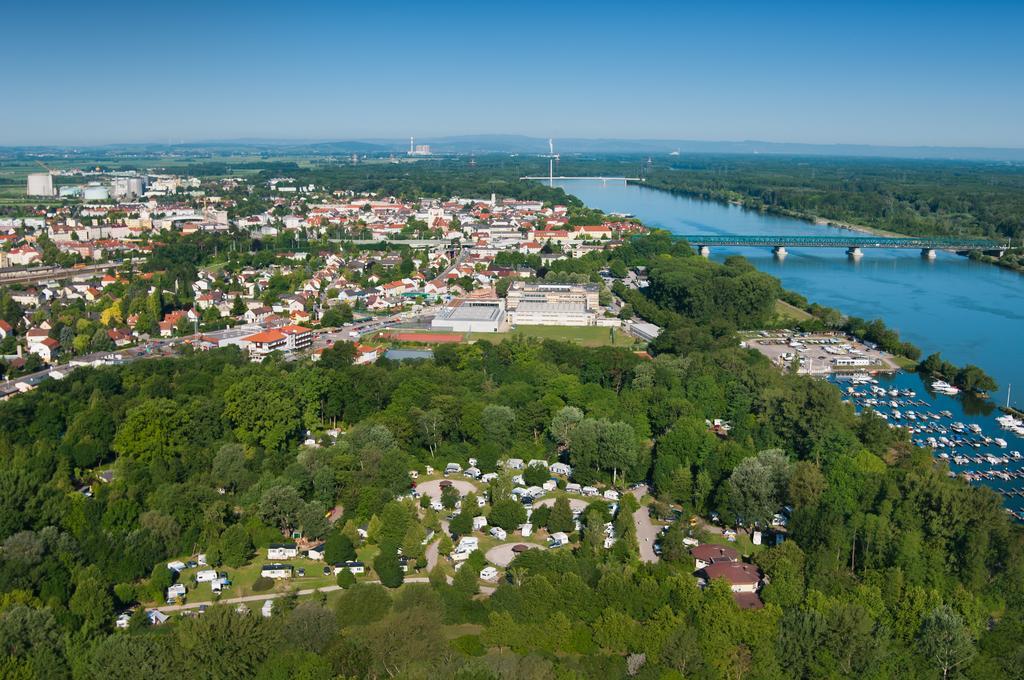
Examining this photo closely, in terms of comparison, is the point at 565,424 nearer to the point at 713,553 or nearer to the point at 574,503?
the point at 574,503

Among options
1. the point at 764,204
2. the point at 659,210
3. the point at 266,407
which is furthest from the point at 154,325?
the point at 764,204

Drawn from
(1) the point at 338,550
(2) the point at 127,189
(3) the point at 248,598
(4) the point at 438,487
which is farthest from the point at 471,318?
(2) the point at 127,189

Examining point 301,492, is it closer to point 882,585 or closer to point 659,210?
point 882,585

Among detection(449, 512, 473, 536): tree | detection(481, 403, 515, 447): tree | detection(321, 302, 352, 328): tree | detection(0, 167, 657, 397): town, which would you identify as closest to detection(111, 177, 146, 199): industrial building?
detection(0, 167, 657, 397): town

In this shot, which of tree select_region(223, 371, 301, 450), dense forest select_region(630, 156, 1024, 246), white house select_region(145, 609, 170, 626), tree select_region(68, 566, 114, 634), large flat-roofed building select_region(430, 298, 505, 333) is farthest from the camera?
dense forest select_region(630, 156, 1024, 246)

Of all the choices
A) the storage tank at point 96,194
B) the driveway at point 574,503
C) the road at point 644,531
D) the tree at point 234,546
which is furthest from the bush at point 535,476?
the storage tank at point 96,194

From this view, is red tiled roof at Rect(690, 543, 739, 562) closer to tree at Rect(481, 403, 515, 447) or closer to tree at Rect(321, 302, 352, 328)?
tree at Rect(481, 403, 515, 447)
